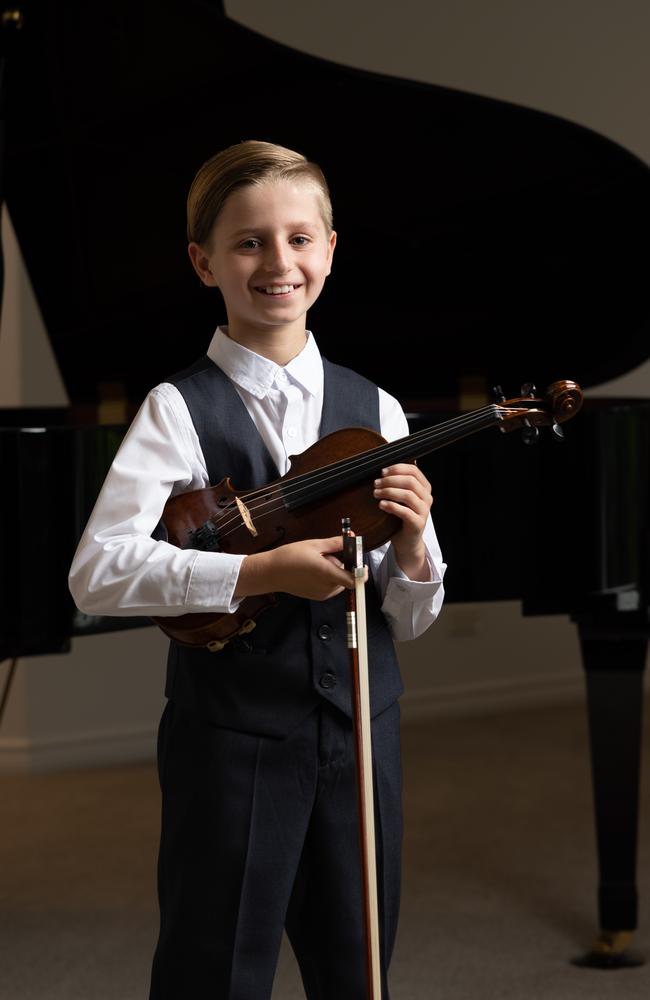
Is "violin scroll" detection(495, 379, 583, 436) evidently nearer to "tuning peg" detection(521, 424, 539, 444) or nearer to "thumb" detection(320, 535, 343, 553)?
"tuning peg" detection(521, 424, 539, 444)

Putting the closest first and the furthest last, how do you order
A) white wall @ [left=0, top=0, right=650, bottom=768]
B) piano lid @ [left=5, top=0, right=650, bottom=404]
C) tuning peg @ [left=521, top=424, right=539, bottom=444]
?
tuning peg @ [left=521, top=424, right=539, bottom=444], piano lid @ [left=5, top=0, right=650, bottom=404], white wall @ [left=0, top=0, right=650, bottom=768]

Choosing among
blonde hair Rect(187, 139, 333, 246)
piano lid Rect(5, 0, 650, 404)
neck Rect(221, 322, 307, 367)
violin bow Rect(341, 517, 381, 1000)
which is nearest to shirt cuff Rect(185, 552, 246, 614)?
violin bow Rect(341, 517, 381, 1000)

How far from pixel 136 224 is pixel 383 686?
1.72 m

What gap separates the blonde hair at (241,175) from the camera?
4.48 feet

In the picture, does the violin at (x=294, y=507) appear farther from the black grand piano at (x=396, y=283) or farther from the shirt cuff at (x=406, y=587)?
the black grand piano at (x=396, y=283)

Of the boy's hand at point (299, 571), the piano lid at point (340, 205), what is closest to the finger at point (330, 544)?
the boy's hand at point (299, 571)

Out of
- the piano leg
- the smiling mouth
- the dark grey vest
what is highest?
the smiling mouth

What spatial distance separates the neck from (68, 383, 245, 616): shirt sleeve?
0.10 meters

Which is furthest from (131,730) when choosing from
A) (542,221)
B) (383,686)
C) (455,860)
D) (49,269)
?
(383,686)

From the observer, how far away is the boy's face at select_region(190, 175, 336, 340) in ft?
4.47

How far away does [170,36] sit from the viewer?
2531mm

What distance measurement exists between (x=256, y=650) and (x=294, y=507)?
0.53 feet

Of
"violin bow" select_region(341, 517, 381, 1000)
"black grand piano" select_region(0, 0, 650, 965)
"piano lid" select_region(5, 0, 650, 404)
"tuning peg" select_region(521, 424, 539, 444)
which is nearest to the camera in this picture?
"violin bow" select_region(341, 517, 381, 1000)

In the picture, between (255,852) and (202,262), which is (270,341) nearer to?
(202,262)
